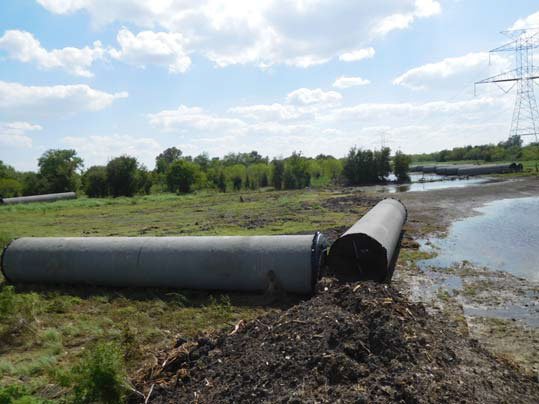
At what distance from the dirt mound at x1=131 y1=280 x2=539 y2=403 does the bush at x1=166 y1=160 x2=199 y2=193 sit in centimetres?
4685

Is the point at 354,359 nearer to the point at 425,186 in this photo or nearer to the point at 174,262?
the point at 174,262

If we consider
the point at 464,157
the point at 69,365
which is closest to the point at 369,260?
the point at 69,365

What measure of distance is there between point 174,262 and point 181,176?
4411cm

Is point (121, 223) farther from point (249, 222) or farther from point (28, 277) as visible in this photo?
point (28, 277)

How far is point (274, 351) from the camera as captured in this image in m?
4.49

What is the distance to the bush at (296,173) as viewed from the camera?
167ft

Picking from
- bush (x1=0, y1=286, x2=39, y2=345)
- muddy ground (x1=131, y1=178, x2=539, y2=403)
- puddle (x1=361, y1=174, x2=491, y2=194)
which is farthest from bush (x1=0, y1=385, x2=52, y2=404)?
puddle (x1=361, y1=174, x2=491, y2=194)

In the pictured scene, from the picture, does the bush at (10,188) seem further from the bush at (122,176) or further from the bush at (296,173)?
the bush at (296,173)

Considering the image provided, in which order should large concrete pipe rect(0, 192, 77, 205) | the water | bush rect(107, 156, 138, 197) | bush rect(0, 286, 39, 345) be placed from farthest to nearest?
bush rect(107, 156, 138, 197) < large concrete pipe rect(0, 192, 77, 205) < the water < bush rect(0, 286, 39, 345)

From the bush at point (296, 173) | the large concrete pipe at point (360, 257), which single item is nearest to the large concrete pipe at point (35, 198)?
the bush at point (296, 173)

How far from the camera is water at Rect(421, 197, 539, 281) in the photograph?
1011cm

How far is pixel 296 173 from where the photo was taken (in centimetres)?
5128

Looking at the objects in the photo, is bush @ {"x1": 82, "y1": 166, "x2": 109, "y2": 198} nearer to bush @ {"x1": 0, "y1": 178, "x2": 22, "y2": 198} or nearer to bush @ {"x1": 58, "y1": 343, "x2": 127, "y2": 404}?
bush @ {"x1": 0, "y1": 178, "x2": 22, "y2": 198}

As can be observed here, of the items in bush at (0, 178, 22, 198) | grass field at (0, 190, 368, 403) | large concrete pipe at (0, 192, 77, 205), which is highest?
bush at (0, 178, 22, 198)
